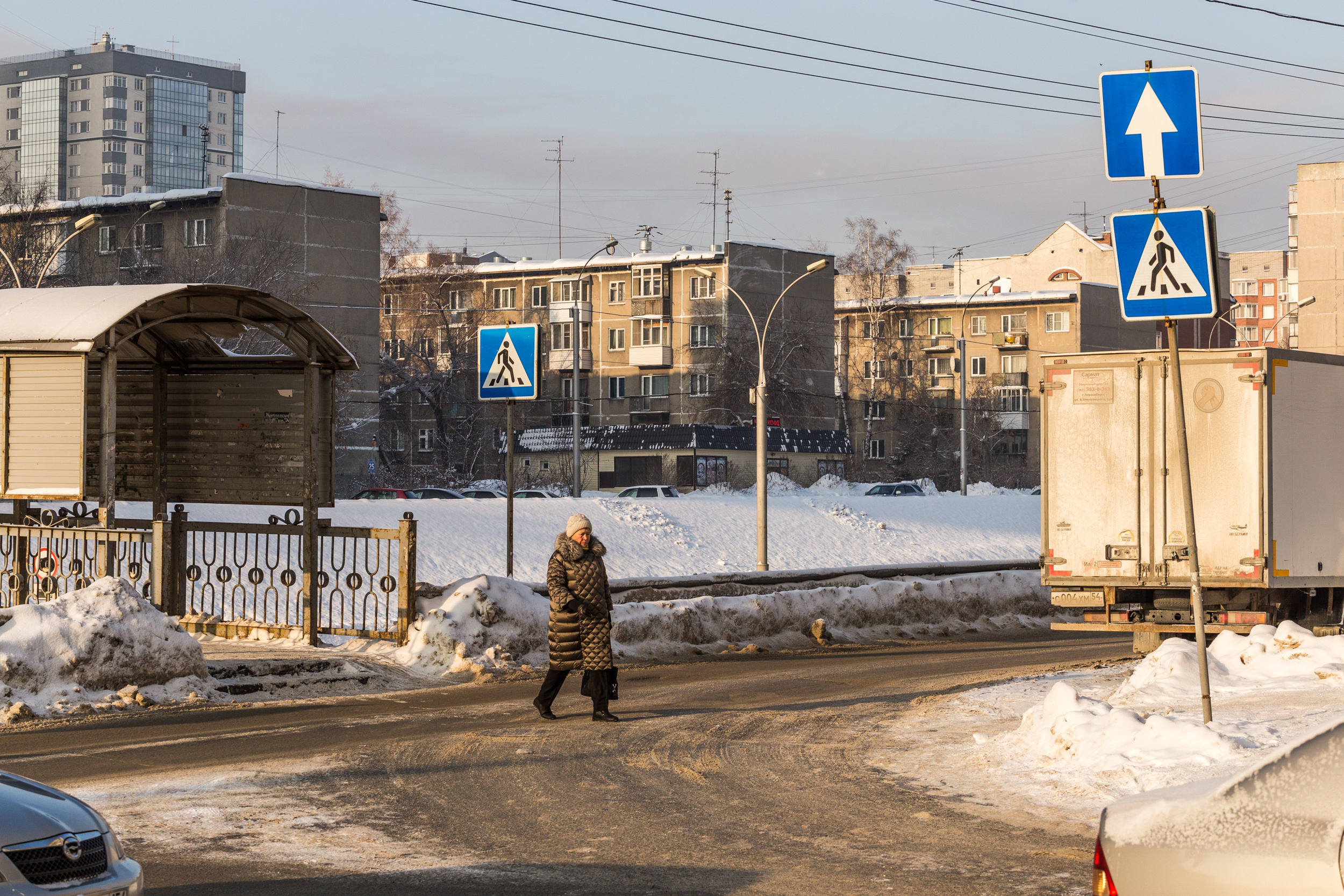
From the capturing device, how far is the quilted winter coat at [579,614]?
11.8 metres

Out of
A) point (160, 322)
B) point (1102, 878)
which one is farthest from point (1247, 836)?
point (160, 322)

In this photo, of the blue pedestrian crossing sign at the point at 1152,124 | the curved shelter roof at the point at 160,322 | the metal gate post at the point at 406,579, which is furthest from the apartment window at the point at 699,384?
the blue pedestrian crossing sign at the point at 1152,124

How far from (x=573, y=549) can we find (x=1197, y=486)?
691 cm

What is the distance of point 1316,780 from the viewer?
3.81 m

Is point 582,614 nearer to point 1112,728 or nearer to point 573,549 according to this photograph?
point 573,549

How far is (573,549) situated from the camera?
11930 millimetres

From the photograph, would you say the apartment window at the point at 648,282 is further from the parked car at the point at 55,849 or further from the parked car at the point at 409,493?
the parked car at the point at 55,849

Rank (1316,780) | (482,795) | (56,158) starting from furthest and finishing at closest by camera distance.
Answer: (56,158)
(482,795)
(1316,780)

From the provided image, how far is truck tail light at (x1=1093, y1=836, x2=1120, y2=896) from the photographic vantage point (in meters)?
4.12

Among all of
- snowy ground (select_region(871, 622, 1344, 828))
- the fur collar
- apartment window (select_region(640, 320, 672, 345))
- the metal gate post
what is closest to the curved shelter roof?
the metal gate post

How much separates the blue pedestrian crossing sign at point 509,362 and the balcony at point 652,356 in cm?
7444

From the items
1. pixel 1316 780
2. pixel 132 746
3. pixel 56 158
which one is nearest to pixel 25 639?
pixel 132 746

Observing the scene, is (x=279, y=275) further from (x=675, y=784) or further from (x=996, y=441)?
(x=675, y=784)

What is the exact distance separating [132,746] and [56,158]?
683ft
